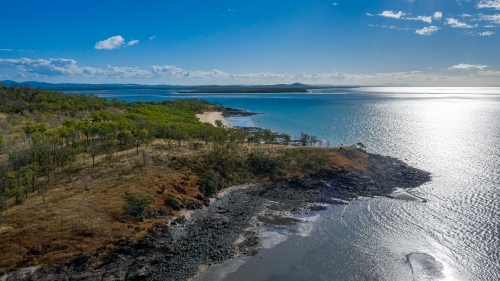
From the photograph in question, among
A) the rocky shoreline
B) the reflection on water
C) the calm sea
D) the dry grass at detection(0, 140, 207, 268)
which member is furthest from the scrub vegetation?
the reflection on water

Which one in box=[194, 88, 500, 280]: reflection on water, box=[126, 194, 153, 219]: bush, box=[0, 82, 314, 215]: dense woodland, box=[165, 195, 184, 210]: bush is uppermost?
box=[0, 82, 314, 215]: dense woodland

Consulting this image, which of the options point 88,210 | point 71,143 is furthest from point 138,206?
point 71,143

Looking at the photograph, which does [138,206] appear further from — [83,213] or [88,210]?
[83,213]

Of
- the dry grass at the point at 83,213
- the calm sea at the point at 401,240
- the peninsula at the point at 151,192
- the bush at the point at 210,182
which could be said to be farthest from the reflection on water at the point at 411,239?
the bush at the point at 210,182

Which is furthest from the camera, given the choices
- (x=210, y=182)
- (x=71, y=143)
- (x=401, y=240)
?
(x=71, y=143)

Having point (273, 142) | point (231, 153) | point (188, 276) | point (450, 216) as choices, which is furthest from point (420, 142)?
point (188, 276)

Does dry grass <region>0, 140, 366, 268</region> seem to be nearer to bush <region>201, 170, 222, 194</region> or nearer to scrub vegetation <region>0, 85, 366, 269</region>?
scrub vegetation <region>0, 85, 366, 269</region>
